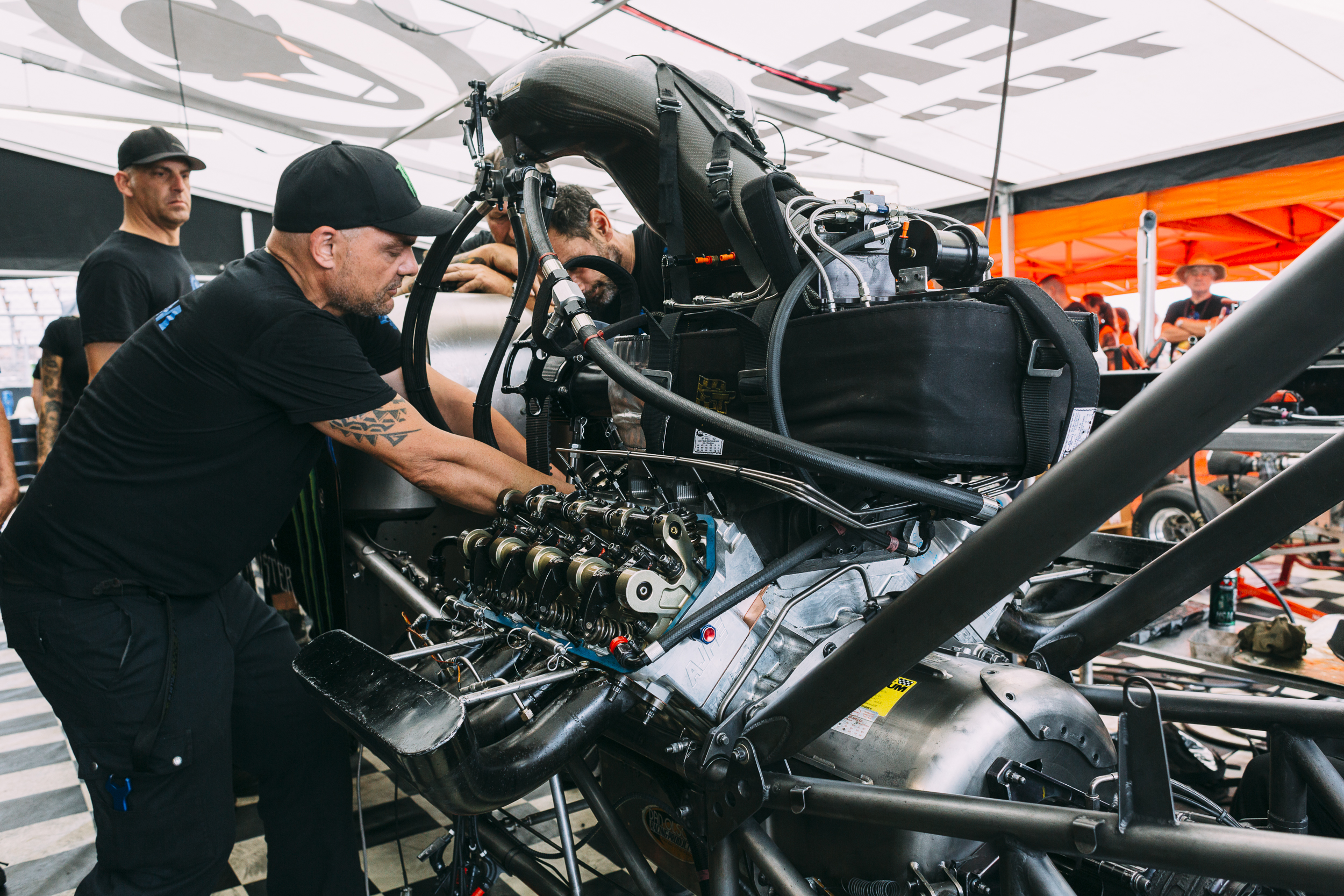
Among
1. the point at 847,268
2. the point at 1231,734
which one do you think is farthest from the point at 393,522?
the point at 1231,734

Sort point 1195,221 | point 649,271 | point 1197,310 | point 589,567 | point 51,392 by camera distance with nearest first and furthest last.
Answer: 1. point 589,567
2. point 649,271
3. point 51,392
4. point 1197,310
5. point 1195,221

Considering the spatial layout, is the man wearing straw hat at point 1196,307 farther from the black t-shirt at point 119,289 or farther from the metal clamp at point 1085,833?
the black t-shirt at point 119,289

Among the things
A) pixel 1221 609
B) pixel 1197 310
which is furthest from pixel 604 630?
pixel 1197 310

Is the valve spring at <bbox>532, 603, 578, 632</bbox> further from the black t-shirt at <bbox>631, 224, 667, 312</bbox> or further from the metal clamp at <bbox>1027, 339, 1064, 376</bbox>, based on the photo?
the black t-shirt at <bbox>631, 224, 667, 312</bbox>

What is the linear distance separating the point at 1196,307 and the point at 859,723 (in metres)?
4.81

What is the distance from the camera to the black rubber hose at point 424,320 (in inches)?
72.9

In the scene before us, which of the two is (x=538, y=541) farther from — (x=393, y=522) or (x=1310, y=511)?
(x=1310, y=511)

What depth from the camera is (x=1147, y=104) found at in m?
5.11

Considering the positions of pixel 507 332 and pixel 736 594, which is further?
pixel 507 332

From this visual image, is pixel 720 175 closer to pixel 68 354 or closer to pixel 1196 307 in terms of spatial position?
pixel 68 354

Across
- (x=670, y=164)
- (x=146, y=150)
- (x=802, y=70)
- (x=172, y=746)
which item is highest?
(x=802, y=70)

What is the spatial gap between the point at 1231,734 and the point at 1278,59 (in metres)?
3.70

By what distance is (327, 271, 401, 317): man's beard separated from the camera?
1749 millimetres

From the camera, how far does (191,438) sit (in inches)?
64.2
